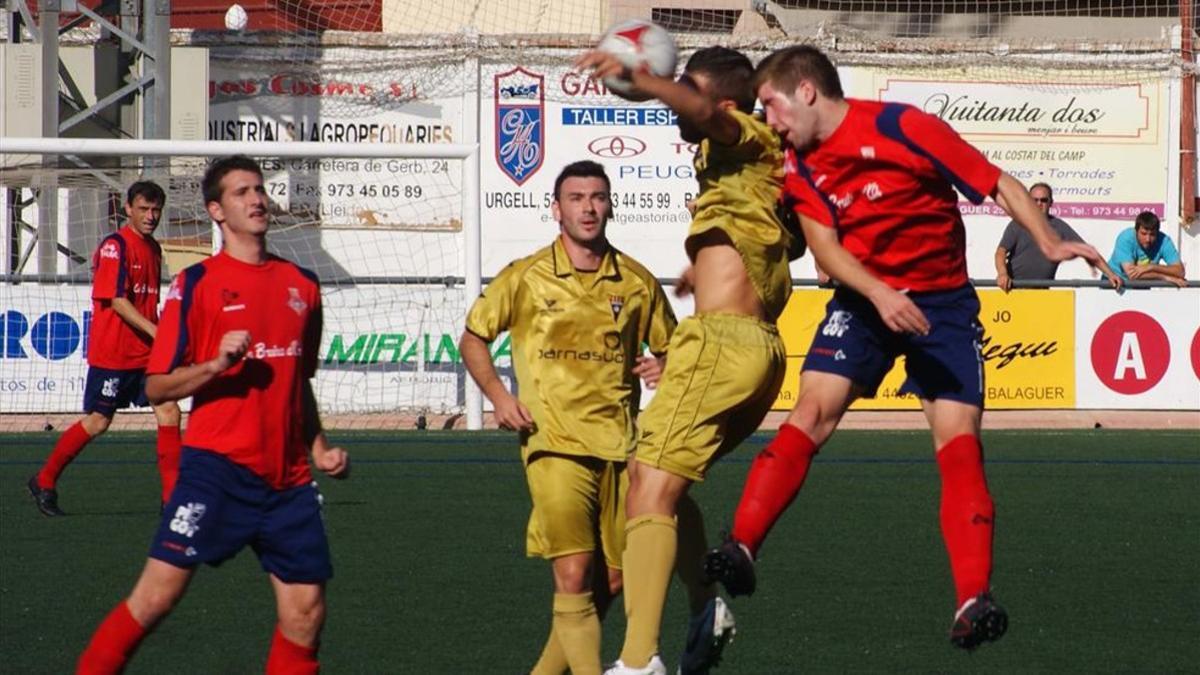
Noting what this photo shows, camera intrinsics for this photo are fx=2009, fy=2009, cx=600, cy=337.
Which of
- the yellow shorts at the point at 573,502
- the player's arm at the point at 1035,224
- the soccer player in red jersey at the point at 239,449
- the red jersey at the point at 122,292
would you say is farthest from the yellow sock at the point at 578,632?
the red jersey at the point at 122,292

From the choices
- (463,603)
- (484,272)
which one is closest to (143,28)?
(484,272)

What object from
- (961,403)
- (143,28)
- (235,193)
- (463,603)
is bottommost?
(463,603)

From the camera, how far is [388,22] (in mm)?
27719

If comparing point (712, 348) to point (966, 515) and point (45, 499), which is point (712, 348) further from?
point (45, 499)

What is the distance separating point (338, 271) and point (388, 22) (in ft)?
19.7

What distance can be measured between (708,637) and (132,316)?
6.14 metres

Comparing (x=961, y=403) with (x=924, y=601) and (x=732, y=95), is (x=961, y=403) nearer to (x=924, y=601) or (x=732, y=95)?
(x=732, y=95)

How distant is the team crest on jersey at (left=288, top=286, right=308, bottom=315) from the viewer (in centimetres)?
634

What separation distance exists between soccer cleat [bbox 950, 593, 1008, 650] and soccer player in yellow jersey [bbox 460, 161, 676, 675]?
138 cm

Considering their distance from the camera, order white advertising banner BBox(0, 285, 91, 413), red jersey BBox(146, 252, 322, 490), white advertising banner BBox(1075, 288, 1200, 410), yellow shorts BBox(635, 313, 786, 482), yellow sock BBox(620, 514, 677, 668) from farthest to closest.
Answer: white advertising banner BBox(1075, 288, 1200, 410)
white advertising banner BBox(0, 285, 91, 413)
yellow shorts BBox(635, 313, 786, 482)
yellow sock BBox(620, 514, 677, 668)
red jersey BBox(146, 252, 322, 490)

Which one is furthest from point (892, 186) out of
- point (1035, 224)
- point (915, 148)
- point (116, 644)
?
point (116, 644)

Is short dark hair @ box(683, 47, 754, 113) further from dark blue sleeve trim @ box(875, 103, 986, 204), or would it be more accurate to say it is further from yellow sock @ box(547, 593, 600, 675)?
yellow sock @ box(547, 593, 600, 675)

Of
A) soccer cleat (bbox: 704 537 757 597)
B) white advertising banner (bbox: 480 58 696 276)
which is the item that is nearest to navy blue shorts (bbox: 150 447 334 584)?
soccer cleat (bbox: 704 537 757 597)

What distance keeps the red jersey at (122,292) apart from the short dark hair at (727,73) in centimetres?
Result: 595
